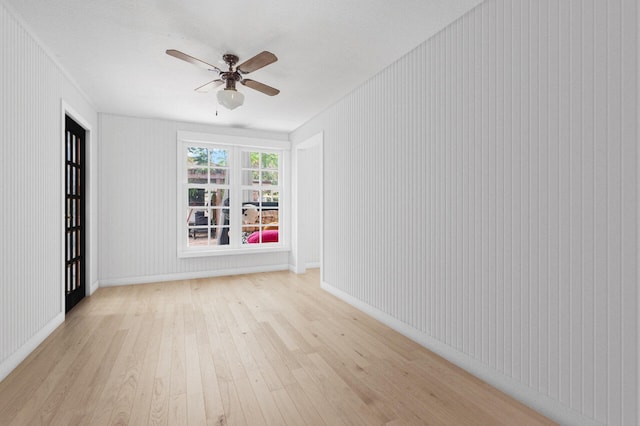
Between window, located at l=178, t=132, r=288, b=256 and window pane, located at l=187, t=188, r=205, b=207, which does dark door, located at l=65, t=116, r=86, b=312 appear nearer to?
window, located at l=178, t=132, r=288, b=256

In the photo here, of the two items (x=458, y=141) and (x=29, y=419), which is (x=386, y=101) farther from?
(x=29, y=419)

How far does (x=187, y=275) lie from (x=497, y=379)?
4641mm

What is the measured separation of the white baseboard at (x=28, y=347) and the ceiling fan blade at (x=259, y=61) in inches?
111

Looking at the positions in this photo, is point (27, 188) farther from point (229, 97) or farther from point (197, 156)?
point (197, 156)

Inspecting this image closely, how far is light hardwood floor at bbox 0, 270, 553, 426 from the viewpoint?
1.88 meters

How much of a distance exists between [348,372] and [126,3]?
3.07m

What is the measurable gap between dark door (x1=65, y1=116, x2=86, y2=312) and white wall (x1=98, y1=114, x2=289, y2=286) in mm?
481

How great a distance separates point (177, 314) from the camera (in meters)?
3.62

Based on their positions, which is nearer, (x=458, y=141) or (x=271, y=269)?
(x=458, y=141)

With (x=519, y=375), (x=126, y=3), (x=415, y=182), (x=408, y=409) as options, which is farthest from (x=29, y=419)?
(x=415, y=182)

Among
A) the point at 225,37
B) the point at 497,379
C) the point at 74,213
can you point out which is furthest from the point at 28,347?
the point at 497,379

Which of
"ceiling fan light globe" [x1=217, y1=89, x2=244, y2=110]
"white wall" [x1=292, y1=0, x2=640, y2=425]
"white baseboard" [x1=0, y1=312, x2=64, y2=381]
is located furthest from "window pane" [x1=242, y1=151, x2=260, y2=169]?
"white baseboard" [x1=0, y1=312, x2=64, y2=381]

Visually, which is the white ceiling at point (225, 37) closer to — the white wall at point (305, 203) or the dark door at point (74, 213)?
the dark door at point (74, 213)

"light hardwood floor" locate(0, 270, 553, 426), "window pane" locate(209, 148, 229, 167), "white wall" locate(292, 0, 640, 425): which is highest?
"window pane" locate(209, 148, 229, 167)
